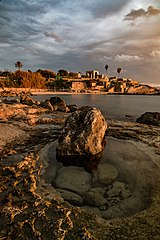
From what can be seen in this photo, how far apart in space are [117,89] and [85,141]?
575ft

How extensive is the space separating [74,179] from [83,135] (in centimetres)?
269

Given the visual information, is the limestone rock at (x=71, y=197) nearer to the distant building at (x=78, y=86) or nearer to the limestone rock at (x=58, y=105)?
the limestone rock at (x=58, y=105)

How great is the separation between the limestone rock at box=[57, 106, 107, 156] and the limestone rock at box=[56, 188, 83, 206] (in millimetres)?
3014

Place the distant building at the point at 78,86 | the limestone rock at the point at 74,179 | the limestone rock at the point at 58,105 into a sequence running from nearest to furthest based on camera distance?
1. the limestone rock at the point at 74,179
2. the limestone rock at the point at 58,105
3. the distant building at the point at 78,86

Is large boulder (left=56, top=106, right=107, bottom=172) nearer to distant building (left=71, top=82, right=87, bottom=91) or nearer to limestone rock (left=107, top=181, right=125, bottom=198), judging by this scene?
limestone rock (left=107, top=181, right=125, bottom=198)

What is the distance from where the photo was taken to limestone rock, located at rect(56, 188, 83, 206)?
4.86 metres

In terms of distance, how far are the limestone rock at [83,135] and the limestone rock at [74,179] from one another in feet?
4.52

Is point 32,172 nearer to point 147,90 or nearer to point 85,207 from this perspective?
point 85,207

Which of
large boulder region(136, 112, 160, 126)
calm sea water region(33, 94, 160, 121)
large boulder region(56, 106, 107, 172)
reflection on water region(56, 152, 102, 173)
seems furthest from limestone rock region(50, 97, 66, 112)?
reflection on water region(56, 152, 102, 173)

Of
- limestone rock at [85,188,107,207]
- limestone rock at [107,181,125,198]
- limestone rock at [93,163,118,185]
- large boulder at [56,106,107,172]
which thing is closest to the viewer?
limestone rock at [85,188,107,207]

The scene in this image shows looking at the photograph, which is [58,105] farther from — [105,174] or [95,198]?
[95,198]

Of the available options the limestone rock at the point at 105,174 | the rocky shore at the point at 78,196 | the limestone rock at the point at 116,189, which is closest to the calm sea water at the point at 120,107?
the rocky shore at the point at 78,196

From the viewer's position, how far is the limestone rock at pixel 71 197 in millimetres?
4859

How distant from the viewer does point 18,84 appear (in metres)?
119
